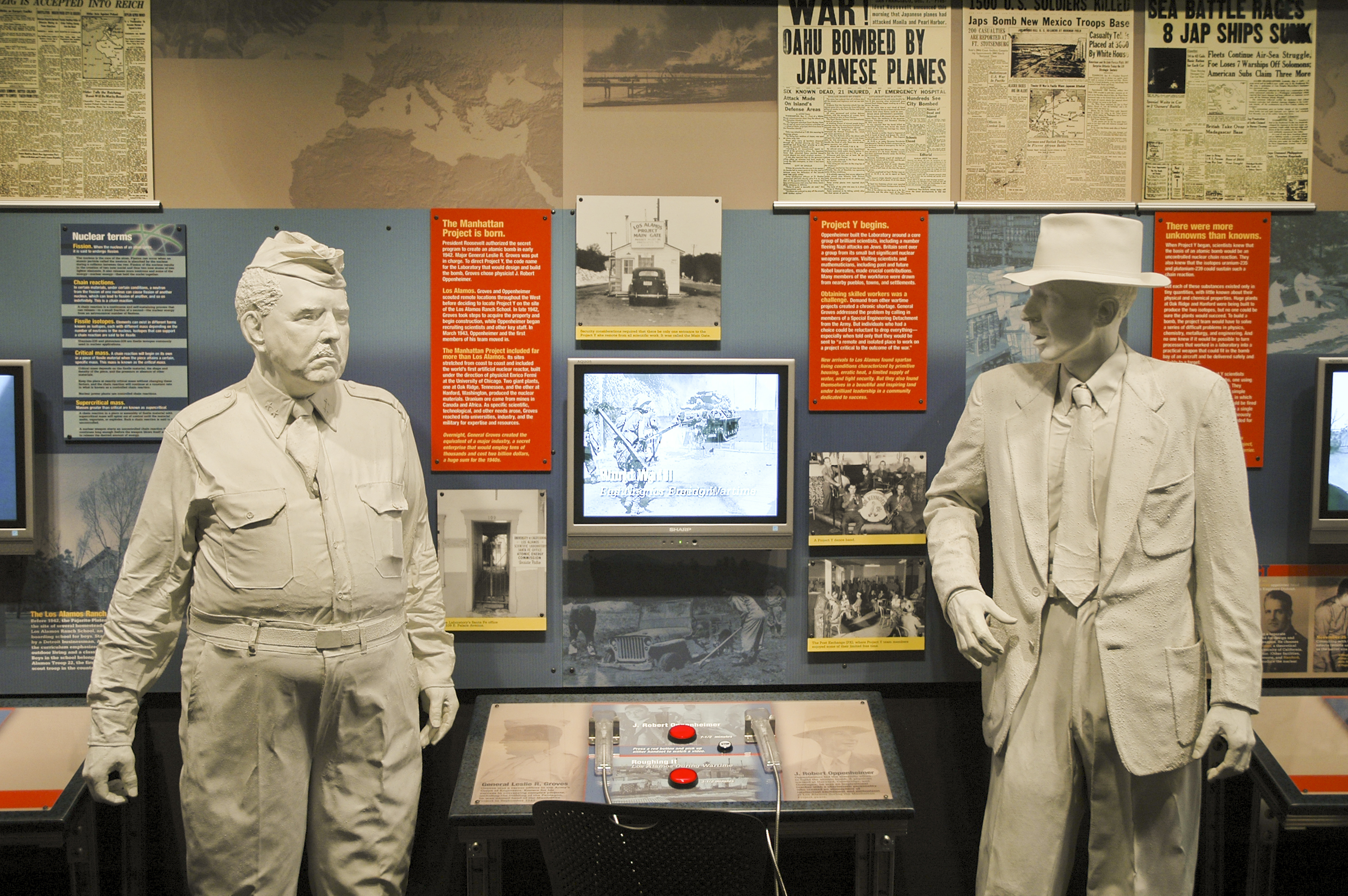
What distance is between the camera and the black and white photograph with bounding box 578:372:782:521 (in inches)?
102

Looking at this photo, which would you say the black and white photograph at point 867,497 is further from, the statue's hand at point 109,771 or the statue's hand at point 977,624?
the statue's hand at point 109,771

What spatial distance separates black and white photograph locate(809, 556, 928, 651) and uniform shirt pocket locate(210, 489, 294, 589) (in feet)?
5.08

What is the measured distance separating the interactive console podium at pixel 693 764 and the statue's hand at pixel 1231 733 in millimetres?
717

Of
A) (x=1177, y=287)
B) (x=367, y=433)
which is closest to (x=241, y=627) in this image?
(x=367, y=433)

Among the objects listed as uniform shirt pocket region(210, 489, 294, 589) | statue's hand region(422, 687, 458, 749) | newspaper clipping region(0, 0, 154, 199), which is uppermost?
newspaper clipping region(0, 0, 154, 199)

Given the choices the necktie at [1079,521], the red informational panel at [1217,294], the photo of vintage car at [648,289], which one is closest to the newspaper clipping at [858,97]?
the photo of vintage car at [648,289]

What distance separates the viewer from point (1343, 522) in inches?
104

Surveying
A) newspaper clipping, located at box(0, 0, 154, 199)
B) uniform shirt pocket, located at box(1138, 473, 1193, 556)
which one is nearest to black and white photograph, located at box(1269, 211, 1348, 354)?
uniform shirt pocket, located at box(1138, 473, 1193, 556)

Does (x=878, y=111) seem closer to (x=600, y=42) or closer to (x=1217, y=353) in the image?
(x=600, y=42)

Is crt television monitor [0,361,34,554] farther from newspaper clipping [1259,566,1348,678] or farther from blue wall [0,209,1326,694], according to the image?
newspaper clipping [1259,566,1348,678]

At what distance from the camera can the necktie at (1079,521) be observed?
206 cm

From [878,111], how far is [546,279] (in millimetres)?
1172

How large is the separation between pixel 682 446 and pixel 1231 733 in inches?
62.2

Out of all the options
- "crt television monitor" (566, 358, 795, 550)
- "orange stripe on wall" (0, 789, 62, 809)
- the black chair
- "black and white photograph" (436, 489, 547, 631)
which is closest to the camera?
the black chair
